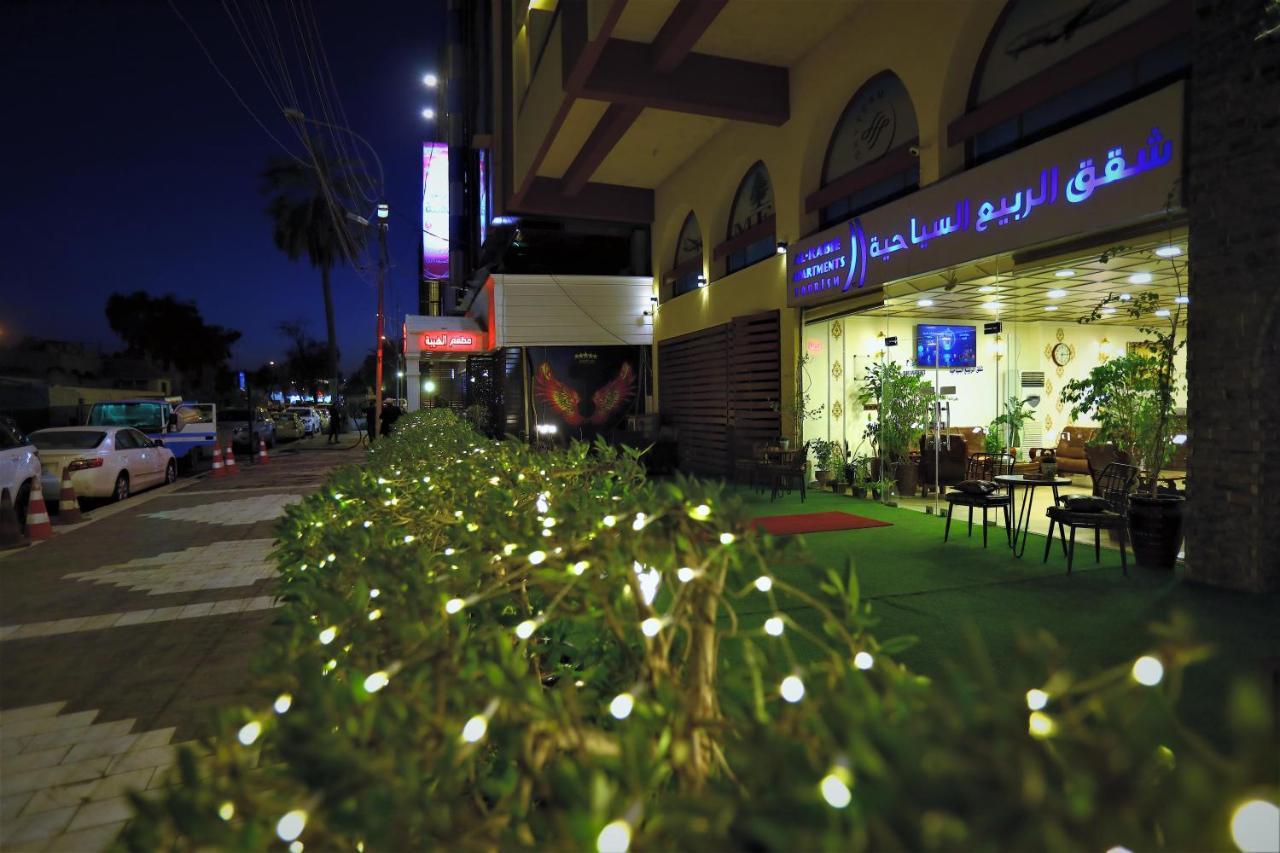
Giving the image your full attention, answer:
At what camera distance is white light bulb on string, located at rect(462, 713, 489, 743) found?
1.12 meters

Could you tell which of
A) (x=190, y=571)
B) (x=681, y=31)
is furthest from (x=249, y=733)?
(x=681, y=31)

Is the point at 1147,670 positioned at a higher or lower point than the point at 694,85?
lower

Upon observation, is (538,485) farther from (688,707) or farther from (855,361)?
(855,361)

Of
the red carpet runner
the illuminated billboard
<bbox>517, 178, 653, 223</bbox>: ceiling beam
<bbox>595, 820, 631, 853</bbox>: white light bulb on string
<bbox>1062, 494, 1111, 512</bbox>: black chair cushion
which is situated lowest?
the red carpet runner

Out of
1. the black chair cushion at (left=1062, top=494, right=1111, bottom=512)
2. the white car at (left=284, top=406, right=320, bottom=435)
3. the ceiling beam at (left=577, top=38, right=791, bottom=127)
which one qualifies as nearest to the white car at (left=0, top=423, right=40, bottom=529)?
the ceiling beam at (left=577, top=38, right=791, bottom=127)

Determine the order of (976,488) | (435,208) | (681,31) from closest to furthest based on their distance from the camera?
(976,488), (681,31), (435,208)

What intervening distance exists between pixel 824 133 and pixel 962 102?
2.70 metres

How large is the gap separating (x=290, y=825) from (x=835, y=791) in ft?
2.79

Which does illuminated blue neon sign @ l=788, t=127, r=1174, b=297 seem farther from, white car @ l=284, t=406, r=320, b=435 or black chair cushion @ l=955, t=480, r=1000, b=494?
white car @ l=284, t=406, r=320, b=435

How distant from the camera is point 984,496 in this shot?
6.32 metres

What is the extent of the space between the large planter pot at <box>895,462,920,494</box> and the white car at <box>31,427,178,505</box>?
12.7 m

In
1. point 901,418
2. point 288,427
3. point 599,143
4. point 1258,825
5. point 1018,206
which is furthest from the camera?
point 288,427

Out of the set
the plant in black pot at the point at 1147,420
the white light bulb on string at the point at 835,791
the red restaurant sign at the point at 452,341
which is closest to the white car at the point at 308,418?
the red restaurant sign at the point at 452,341

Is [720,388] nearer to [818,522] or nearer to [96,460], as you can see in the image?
[818,522]
